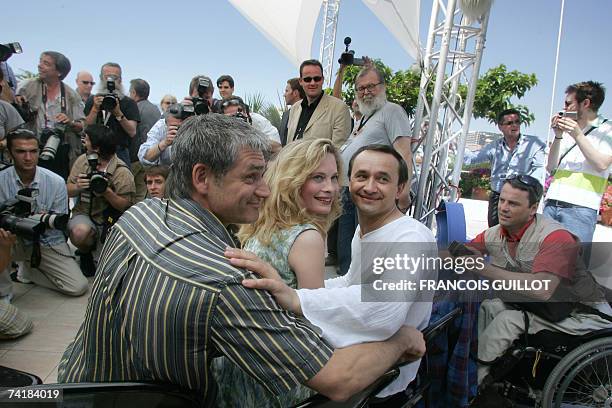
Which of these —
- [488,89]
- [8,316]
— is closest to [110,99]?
[8,316]

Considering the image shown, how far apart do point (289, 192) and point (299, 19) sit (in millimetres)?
8780

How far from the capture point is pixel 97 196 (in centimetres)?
396

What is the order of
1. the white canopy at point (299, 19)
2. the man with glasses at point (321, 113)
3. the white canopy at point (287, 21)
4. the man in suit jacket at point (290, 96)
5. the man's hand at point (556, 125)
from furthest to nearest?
the white canopy at point (287, 21) < the white canopy at point (299, 19) < the man in suit jacket at point (290, 96) < the man with glasses at point (321, 113) < the man's hand at point (556, 125)

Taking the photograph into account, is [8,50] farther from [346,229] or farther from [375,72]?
[346,229]

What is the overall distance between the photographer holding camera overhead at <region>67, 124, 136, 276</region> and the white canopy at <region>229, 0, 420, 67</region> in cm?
489

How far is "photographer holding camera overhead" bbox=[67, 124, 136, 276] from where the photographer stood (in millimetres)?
3869

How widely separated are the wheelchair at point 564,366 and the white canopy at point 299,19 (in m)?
5.81

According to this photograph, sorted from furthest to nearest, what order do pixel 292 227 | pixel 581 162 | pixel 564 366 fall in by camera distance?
1. pixel 581 162
2. pixel 564 366
3. pixel 292 227

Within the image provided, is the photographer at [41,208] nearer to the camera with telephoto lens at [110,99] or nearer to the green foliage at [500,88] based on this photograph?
the camera with telephoto lens at [110,99]

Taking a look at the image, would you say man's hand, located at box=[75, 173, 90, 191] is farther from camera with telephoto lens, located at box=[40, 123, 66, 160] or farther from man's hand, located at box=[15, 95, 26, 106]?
man's hand, located at box=[15, 95, 26, 106]

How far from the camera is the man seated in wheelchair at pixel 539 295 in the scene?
6.59 ft

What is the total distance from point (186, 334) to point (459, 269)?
138 centimetres

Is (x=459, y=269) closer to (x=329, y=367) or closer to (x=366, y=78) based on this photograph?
(x=329, y=367)

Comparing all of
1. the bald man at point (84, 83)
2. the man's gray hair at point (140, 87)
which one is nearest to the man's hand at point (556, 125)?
the man's gray hair at point (140, 87)
